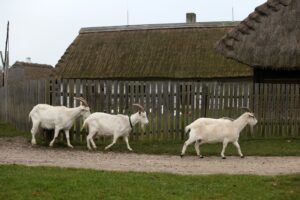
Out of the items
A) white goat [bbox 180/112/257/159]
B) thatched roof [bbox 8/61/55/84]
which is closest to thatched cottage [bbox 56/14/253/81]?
thatched roof [bbox 8/61/55/84]

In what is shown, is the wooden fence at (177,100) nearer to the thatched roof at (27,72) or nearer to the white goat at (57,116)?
the white goat at (57,116)

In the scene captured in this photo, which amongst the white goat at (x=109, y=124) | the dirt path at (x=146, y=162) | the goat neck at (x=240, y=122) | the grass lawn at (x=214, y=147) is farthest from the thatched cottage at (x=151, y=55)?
the dirt path at (x=146, y=162)


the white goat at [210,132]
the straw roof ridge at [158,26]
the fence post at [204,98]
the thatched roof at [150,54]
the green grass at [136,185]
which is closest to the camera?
the green grass at [136,185]

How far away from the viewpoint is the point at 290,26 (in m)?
17.7

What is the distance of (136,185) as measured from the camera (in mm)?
7754

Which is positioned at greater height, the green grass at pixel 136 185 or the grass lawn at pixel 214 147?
the green grass at pixel 136 185

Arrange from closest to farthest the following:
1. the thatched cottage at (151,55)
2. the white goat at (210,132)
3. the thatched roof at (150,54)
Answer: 1. the white goat at (210,132)
2. the thatched cottage at (151,55)
3. the thatched roof at (150,54)

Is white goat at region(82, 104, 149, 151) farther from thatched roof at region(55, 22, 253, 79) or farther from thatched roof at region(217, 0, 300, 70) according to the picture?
thatched roof at region(55, 22, 253, 79)

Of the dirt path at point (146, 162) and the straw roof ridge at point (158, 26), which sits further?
the straw roof ridge at point (158, 26)

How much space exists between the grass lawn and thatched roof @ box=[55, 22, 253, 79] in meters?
10.1

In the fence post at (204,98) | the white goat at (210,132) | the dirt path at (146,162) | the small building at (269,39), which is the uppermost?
the small building at (269,39)

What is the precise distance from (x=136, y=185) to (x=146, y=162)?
3022mm

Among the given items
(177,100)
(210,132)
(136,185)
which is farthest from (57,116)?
(136,185)

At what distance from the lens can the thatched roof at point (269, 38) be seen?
17297 mm
